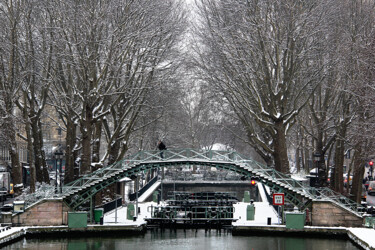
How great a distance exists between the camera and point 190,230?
37.6 m

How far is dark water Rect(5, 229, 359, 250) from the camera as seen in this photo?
30094 mm

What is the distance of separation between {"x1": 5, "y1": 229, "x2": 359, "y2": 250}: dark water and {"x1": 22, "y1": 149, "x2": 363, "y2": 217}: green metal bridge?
3.32 meters

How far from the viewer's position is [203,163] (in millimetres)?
37469

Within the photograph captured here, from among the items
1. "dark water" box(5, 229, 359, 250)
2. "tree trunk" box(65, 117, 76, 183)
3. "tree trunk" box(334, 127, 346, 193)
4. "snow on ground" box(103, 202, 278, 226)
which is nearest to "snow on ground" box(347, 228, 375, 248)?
"dark water" box(5, 229, 359, 250)

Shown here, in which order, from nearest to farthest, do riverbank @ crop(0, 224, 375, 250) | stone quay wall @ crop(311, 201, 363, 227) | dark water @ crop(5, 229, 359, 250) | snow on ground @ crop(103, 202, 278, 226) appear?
dark water @ crop(5, 229, 359, 250), riverbank @ crop(0, 224, 375, 250), stone quay wall @ crop(311, 201, 363, 227), snow on ground @ crop(103, 202, 278, 226)

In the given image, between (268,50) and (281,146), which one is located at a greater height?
(268,50)

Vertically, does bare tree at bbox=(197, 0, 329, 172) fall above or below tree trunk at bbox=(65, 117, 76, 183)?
above

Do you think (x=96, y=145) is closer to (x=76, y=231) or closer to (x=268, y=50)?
(x=76, y=231)

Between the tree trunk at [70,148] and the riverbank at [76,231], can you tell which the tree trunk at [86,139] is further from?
the tree trunk at [70,148]

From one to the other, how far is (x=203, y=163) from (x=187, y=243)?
6.94 metres

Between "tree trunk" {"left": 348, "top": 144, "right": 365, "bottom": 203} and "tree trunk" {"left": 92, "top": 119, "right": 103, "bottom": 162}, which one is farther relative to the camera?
"tree trunk" {"left": 92, "top": 119, "right": 103, "bottom": 162}

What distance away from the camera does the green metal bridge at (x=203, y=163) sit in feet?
116

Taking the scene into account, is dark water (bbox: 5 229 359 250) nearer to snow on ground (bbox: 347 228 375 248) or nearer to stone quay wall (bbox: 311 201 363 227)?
snow on ground (bbox: 347 228 375 248)

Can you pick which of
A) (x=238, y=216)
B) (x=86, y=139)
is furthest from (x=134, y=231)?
(x=238, y=216)
